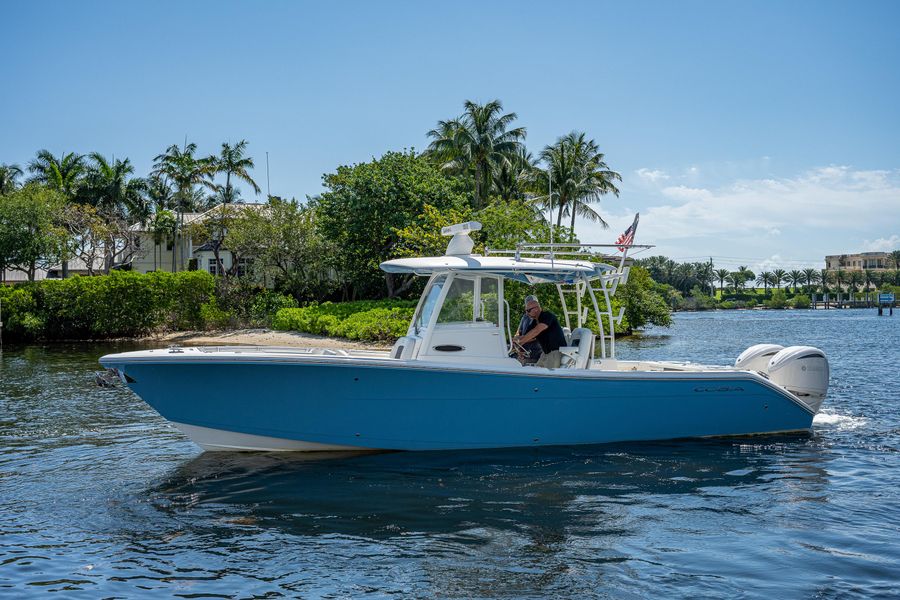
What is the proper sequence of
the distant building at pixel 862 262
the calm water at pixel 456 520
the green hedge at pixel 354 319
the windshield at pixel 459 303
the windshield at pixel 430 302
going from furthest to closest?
the distant building at pixel 862 262, the green hedge at pixel 354 319, the windshield at pixel 430 302, the windshield at pixel 459 303, the calm water at pixel 456 520

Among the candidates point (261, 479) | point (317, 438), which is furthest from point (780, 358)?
point (261, 479)

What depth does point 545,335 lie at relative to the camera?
36.9 ft

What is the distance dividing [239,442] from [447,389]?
284 cm

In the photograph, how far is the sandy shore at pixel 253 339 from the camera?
29.2 meters

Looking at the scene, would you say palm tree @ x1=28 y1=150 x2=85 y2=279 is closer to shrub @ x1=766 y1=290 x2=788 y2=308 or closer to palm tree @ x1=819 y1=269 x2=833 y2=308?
shrub @ x1=766 y1=290 x2=788 y2=308

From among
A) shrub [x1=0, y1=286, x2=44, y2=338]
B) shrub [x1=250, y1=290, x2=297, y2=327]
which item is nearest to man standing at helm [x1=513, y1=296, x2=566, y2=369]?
shrub [x1=250, y1=290, x2=297, y2=327]

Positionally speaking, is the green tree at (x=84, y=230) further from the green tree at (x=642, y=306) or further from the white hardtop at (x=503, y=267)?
the white hardtop at (x=503, y=267)

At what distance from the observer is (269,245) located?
40.5 meters

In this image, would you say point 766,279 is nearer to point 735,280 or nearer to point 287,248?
point 735,280

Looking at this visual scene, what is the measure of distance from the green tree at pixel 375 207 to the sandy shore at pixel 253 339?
21.1ft

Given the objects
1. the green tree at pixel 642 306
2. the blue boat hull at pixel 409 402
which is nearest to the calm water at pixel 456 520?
the blue boat hull at pixel 409 402

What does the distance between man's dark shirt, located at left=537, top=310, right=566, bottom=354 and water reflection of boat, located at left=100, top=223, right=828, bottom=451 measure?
0.19 meters

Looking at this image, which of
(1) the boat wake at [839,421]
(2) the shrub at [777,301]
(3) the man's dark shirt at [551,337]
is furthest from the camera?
(2) the shrub at [777,301]

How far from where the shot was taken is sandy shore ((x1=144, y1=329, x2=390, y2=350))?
29234mm
